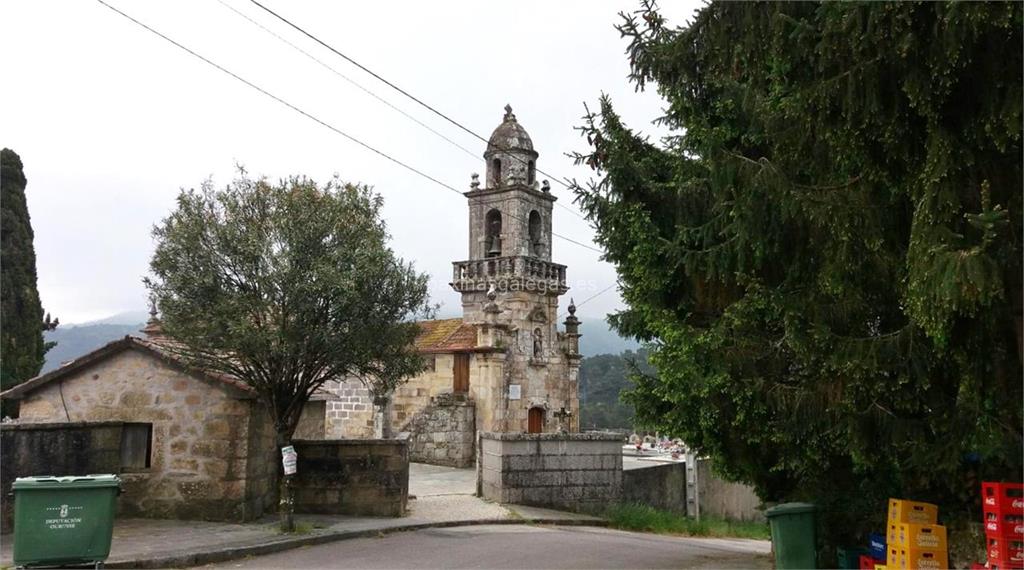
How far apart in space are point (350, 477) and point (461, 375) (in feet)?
41.7

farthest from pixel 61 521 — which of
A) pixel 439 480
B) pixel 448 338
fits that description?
pixel 448 338

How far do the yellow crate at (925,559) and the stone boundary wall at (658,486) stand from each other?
30.8 feet

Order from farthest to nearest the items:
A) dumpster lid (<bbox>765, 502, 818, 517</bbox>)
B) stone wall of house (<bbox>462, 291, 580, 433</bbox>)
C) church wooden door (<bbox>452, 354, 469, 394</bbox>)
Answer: church wooden door (<bbox>452, 354, 469, 394</bbox>)
stone wall of house (<bbox>462, 291, 580, 433</bbox>)
dumpster lid (<bbox>765, 502, 818, 517</bbox>)

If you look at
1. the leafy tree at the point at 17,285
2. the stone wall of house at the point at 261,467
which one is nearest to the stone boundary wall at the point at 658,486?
the stone wall of house at the point at 261,467

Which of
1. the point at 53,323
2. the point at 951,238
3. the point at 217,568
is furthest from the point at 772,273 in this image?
the point at 53,323

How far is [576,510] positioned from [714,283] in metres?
7.65

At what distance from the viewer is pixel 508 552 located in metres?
10.3

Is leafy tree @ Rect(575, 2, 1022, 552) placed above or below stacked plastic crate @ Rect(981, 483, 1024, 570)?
above

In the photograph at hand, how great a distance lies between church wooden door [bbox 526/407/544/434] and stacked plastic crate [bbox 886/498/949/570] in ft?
64.5

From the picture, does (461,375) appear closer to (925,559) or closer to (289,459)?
(289,459)

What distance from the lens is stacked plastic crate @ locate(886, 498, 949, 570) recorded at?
701 centimetres

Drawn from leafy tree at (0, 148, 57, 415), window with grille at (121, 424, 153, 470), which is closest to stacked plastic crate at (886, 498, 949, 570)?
window with grille at (121, 424, 153, 470)

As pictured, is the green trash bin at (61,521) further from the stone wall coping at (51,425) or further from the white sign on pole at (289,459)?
the white sign on pole at (289,459)

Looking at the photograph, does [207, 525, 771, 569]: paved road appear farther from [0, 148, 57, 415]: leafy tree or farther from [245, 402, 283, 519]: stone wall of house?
[0, 148, 57, 415]: leafy tree
